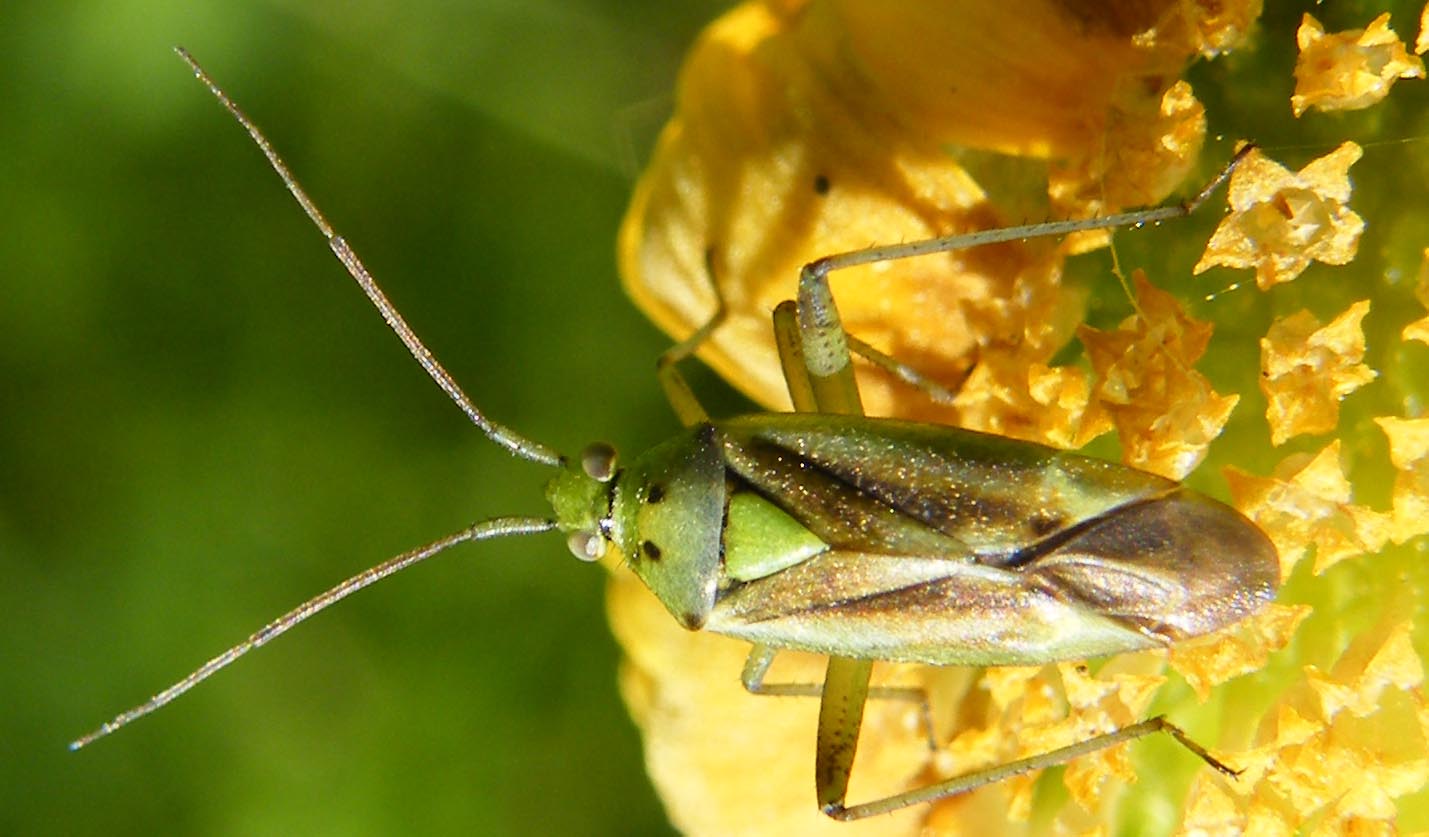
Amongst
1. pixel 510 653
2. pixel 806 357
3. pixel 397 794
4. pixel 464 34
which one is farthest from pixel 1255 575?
pixel 464 34

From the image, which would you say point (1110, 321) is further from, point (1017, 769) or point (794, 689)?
point (794, 689)

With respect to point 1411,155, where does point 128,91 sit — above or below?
above

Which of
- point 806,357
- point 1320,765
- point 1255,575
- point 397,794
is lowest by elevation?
point 1320,765

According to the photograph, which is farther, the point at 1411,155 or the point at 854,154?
the point at 854,154

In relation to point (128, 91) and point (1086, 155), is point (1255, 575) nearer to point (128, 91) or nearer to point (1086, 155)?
point (1086, 155)

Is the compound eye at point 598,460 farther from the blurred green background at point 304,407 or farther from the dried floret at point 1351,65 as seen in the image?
the dried floret at point 1351,65

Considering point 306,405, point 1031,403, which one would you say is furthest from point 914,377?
point 306,405
